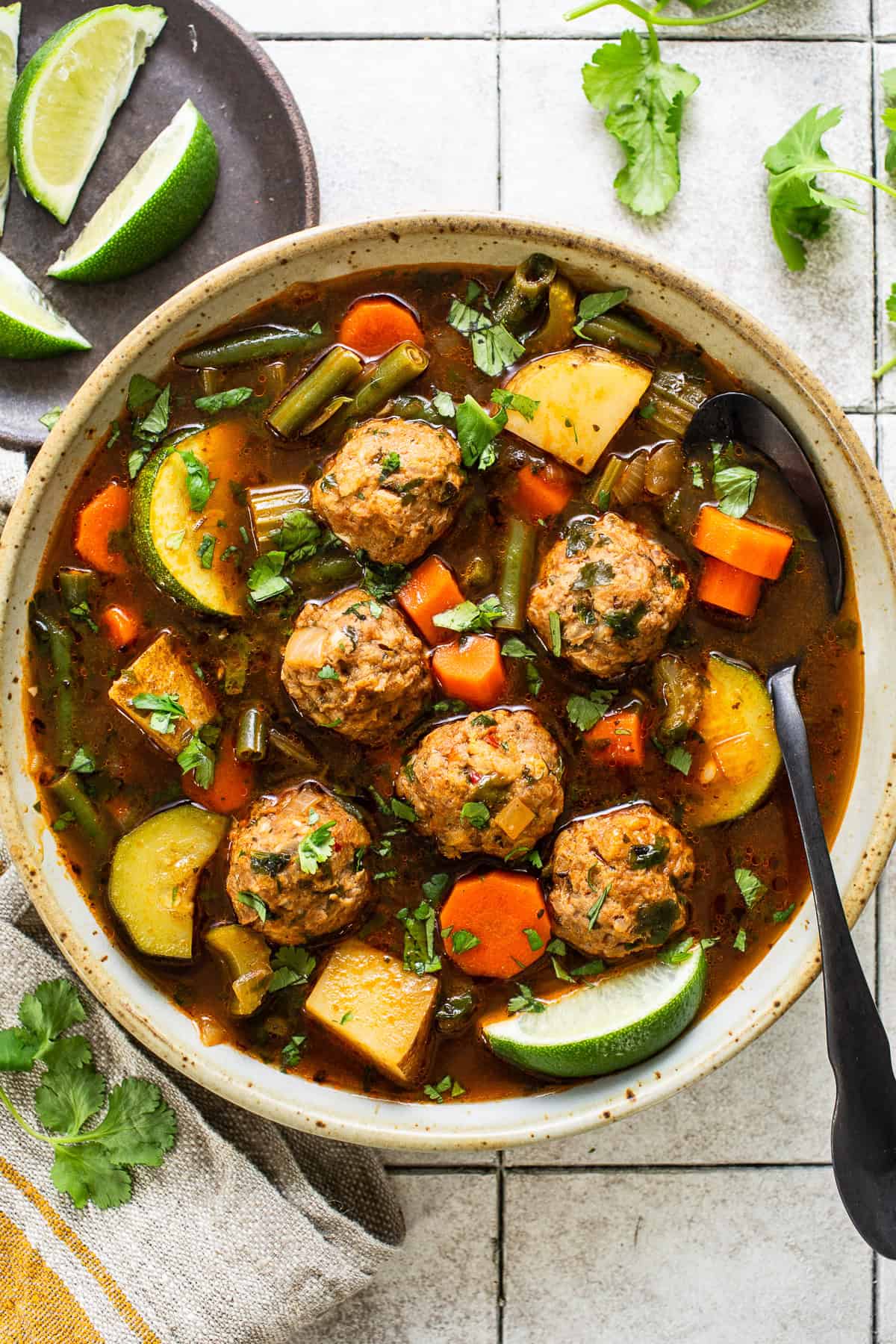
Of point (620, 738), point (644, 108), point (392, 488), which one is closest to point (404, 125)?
point (644, 108)

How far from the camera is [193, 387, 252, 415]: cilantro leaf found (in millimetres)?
3172

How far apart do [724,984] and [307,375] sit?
6.97 ft

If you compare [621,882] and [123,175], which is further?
[123,175]

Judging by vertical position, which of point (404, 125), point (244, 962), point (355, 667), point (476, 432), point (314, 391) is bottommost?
point (244, 962)

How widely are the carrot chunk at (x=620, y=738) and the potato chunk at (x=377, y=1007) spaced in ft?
2.67

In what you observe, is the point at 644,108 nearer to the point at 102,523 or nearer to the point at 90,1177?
the point at 102,523

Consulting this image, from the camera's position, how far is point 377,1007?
319 cm

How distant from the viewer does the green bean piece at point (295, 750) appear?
3.25 metres

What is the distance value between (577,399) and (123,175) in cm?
Result: 176

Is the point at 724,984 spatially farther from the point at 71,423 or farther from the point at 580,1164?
the point at 71,423

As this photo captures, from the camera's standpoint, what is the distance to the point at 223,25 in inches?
139

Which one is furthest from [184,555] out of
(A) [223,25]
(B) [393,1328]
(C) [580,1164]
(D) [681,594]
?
(B) [393,1328]

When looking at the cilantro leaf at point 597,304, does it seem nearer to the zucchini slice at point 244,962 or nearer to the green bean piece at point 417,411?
the green bean piece at point 417,411

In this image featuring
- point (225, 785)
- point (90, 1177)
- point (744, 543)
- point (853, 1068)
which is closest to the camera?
point (853, 1068)
